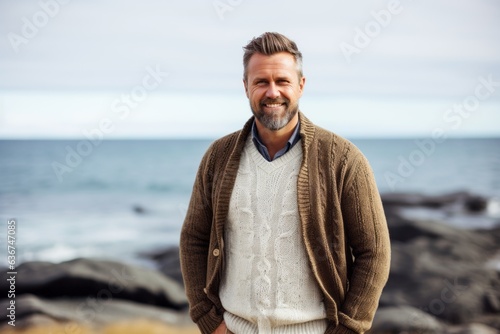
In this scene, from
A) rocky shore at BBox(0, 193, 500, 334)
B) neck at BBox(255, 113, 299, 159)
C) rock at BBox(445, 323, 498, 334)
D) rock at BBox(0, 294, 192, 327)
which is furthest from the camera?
rocky shore at BBox(0, 193, 500, 334)

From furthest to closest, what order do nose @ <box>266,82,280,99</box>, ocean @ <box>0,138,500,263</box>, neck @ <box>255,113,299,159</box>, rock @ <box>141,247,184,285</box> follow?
ocean @ <box>0,138,500,263</box>
rock @ <box>141,247,184,285</box>
neck @ <box>255,113,299,159</box>
nose @ <box>266,82,280,99</box>

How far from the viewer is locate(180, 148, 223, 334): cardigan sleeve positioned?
232 centimetres

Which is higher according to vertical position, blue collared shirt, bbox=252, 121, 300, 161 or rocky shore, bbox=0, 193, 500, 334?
blue collared shirt, bbox=252, 121, 300, 161

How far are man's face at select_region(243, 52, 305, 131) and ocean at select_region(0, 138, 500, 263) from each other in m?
8.34

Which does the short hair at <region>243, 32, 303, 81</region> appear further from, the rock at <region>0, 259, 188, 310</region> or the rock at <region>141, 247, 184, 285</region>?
the rock at <region>141, 247, 184, 285</region>

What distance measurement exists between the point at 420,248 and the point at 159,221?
9084 millimetres

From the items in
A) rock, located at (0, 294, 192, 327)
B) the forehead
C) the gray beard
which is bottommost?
rock, located at (0, 294, 192, 327)

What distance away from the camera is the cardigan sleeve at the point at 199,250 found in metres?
2.32

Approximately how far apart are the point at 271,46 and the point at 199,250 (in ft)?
2.82

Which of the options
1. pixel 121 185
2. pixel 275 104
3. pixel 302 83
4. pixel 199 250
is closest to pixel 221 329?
pixel 199 250

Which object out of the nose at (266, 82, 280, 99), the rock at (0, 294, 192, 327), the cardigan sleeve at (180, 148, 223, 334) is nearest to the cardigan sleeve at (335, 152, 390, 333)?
the nose at (266, 82, 280, 99)

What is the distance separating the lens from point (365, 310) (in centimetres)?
213

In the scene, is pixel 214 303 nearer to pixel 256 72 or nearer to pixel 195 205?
pixel 195 205

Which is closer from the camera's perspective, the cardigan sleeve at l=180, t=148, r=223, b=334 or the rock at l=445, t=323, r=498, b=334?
the cardigan sleeve at l=180, t=148, r=223, b=334
